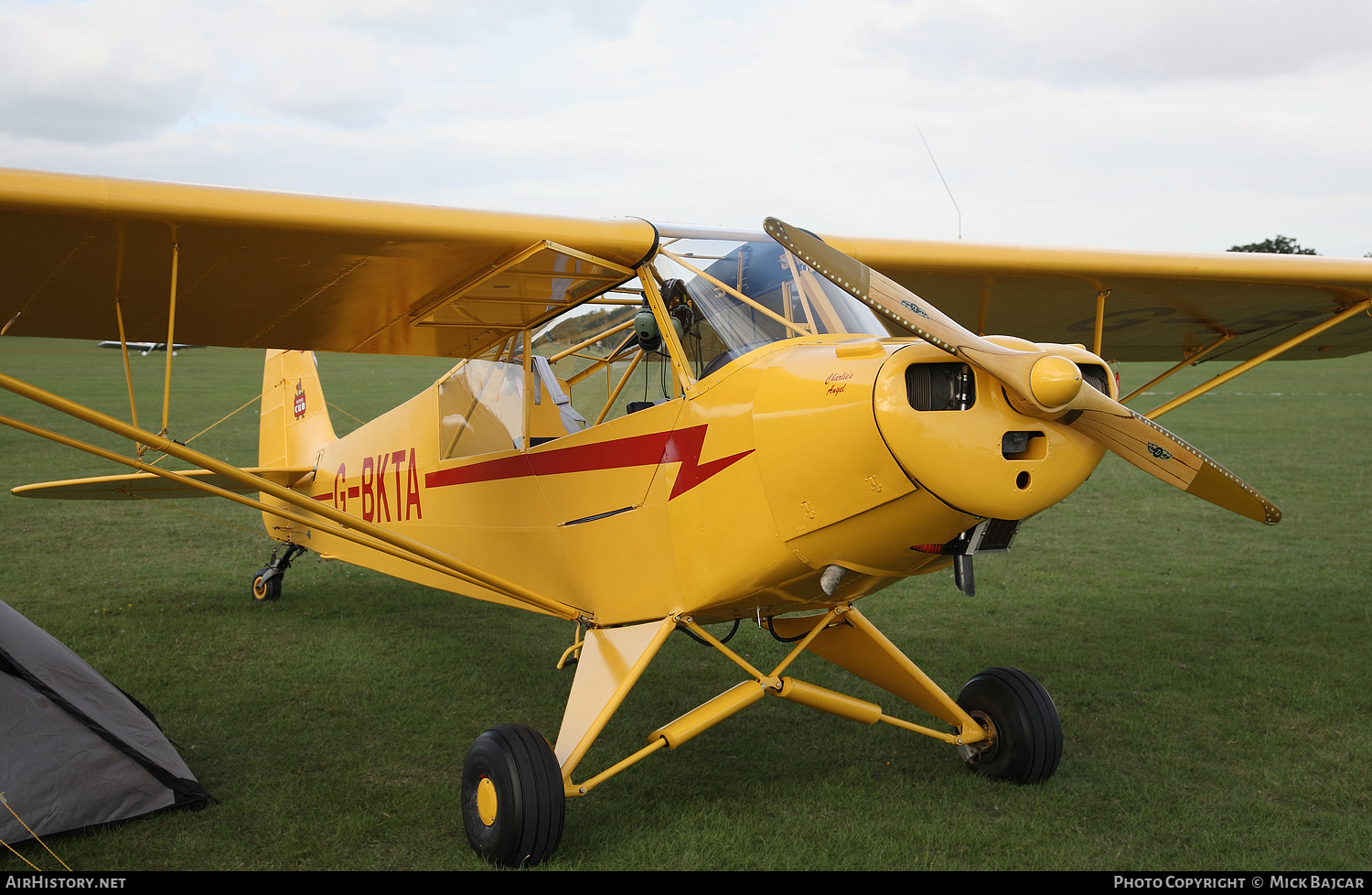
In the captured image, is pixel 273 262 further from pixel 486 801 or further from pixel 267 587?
pixel 267 587

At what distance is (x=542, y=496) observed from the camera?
15.7 feet

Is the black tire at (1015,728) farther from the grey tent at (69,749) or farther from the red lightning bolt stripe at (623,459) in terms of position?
the grey tent at (69,749)

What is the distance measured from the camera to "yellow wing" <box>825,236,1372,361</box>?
508 cm

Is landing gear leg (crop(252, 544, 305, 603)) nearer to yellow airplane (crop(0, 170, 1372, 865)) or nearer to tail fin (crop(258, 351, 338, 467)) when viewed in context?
tail fin (crop(258, 351, 338, 467))

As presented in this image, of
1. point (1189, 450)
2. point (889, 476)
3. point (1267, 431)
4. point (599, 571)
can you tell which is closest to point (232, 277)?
point (599, 571)

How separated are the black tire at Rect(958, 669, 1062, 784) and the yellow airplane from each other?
1 cm

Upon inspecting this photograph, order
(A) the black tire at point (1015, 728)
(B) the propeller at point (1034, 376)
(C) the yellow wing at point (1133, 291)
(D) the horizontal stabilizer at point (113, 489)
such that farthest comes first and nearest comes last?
(D) the horizontal stabilizer at point (113, 489), (C) the yellow wing at point (1133, 291), (A) the black tire at point (1015, 728), (B) the propeller at point (1034, 376)

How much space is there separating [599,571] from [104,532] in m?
8.49

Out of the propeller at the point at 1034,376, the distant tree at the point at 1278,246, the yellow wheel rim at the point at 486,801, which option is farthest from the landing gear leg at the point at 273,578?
the distant tree at the point at 1278,246

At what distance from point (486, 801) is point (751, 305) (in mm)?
2289

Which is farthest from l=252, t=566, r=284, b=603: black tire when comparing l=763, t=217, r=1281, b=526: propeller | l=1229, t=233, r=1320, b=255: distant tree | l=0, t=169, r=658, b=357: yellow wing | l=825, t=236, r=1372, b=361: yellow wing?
l=1229, t=233, r=1320, b=255: distant tree

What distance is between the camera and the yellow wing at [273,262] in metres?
3.61

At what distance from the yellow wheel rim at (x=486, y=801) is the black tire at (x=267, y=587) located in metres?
4.72

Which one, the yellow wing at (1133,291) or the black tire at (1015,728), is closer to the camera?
the black tire at (1015,728)
